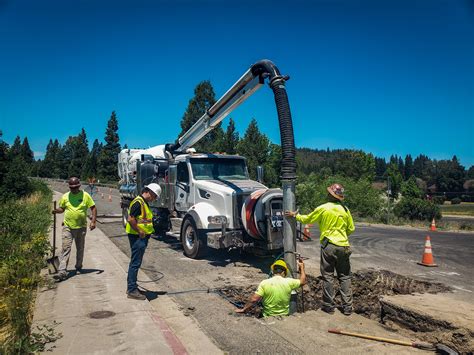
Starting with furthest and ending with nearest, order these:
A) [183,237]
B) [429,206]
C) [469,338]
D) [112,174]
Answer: [112,174] < [429,206] < [183,237] < [469,338]

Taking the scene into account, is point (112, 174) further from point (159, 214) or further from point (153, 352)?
point (153, 352)

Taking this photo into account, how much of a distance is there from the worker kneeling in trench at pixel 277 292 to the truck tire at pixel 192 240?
3.73 m

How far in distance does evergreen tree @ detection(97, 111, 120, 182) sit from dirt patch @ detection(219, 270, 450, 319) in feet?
206

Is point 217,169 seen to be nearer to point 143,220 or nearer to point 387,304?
point 143,220

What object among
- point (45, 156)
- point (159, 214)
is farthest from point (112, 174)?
point (159, 214)

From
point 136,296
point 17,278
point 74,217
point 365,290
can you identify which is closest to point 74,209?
point 74,217

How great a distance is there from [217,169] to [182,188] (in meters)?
1.10

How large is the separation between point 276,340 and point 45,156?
4635 inches

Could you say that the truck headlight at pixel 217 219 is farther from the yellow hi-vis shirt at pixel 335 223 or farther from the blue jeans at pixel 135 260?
the yellow hi-vis shirt at pixel 335 223

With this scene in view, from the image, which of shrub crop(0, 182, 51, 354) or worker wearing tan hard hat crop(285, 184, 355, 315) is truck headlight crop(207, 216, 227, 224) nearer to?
worker wearing tan hard hat crop(285, 184, 355, 315)

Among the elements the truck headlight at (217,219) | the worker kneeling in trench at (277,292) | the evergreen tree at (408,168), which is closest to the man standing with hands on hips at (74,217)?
the truck headlight at (217,219)

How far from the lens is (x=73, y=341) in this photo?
168 inches

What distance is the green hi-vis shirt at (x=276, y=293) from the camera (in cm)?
532

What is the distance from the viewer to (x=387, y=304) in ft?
18.6
